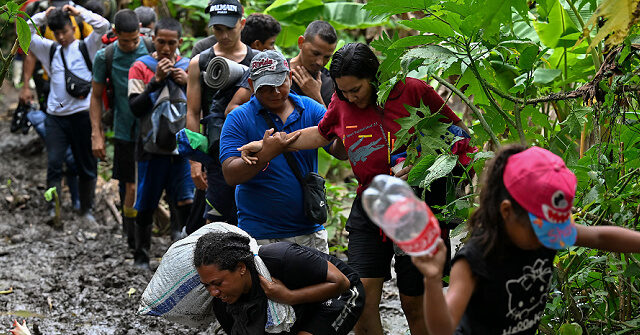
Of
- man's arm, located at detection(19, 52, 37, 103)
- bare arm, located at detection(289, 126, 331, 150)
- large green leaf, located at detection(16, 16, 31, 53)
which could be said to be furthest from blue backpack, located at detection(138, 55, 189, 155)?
man's arm, located at detection(19, 52, 37, 103)

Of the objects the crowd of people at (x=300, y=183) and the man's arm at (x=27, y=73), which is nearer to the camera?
the crowd of people at (x=300, y=183)

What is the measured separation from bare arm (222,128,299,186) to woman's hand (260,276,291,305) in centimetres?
86

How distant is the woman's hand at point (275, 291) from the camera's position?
3.67 meters

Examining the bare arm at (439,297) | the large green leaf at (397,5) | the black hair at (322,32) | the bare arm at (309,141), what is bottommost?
the bare arm at (309,141)

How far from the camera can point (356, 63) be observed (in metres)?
3.96

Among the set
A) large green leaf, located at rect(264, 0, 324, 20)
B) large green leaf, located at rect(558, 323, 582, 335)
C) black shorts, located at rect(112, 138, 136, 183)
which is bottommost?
black shorts, located at rect(112, 138, 136, 183)

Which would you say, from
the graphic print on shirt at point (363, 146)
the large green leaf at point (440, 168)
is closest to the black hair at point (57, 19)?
the graphic print on shirt at point (363, 146)

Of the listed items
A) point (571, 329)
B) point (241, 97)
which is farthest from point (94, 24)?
point (571, 329)

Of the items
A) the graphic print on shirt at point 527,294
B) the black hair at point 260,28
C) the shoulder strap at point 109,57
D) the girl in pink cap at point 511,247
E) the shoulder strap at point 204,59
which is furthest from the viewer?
the shoulder strap at point 109,57

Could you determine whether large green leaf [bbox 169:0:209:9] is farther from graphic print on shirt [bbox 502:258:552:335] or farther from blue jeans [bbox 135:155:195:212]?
graphic print on shirt [bbox 502:258:552:335]

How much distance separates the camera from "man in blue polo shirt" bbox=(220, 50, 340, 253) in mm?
4578

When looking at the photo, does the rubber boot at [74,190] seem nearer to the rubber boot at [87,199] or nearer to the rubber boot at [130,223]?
the rubber boot at [87,199]

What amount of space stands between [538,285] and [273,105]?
2247 millimetres

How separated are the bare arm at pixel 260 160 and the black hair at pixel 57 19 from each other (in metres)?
4.22
